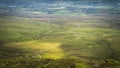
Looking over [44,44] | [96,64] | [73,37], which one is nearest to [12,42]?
[44,44]

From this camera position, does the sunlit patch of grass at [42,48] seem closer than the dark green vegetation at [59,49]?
No

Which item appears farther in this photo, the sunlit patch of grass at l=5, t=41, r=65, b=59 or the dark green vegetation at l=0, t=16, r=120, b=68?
the sunlit patch of grass at l=5, t=41, r=65, b=59

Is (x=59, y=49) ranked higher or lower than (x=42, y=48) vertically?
lower

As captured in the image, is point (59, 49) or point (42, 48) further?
point (42, 48)

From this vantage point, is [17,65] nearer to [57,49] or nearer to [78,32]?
[57,49]
